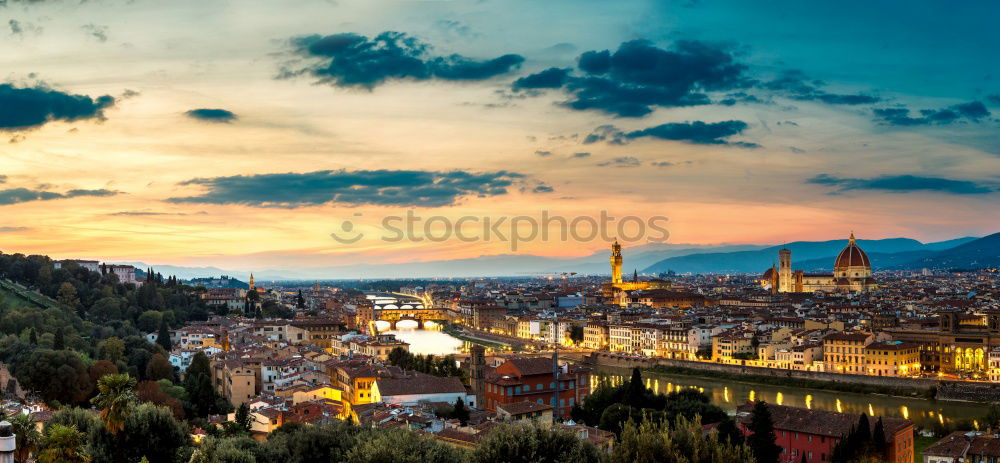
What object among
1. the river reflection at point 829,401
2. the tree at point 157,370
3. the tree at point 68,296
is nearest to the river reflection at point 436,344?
the river reflection at point 829,401

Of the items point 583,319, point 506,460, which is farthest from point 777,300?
point 506,460

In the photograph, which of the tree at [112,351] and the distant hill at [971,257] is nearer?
the tree at [112,351]

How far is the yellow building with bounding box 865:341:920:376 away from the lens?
24825 millimetres

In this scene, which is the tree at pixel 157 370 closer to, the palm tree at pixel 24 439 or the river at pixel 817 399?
the river at pixel 817 399

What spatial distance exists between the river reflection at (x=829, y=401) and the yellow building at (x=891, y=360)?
238 cm

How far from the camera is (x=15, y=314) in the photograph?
86.1 ft

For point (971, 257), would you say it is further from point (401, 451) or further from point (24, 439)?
point (24, 439)

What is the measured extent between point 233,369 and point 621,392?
30.7 ft

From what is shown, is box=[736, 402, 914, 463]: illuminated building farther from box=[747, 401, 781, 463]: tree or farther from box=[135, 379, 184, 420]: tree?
box=[135, 379, 184, 420]: tree

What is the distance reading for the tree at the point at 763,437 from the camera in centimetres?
1304

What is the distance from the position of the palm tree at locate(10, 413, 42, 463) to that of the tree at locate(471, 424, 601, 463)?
361cm

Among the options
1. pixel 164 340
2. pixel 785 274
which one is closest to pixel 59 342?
pixel 164 340

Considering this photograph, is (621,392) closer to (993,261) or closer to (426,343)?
(426,343)

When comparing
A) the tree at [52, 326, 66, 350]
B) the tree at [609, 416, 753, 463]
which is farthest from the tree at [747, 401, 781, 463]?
the tree at [52, 326, 66, 350]
